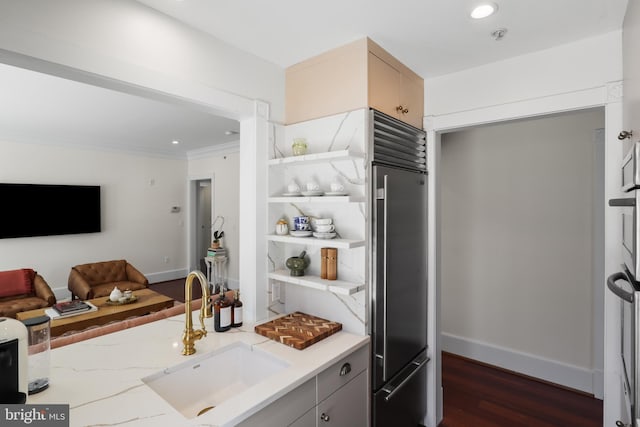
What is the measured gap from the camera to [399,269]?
202 cm

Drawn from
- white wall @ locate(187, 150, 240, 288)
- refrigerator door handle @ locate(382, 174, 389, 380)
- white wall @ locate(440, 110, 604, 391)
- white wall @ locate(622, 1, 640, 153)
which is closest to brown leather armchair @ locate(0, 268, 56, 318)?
white wall @ locate(187, 150, 240, 288)

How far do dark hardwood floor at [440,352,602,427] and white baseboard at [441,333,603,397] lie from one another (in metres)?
0.07

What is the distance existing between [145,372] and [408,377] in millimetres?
1534

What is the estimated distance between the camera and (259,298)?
2.05m

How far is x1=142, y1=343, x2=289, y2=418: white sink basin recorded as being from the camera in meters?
1.46

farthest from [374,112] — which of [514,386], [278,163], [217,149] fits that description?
[217,149]

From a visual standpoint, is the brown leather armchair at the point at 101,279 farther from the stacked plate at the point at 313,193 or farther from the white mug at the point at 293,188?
the stacked plate at the point at 313,193

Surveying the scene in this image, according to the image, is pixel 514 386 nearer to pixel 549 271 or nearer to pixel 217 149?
pixel 549 271

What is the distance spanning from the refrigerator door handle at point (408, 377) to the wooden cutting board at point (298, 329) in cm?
48

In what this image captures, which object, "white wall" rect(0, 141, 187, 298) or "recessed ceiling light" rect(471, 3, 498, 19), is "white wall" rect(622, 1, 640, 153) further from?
"white wall" rect(0, 141, 187, 298)

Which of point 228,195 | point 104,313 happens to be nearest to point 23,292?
point 104,313

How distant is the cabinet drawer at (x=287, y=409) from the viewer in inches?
47.8

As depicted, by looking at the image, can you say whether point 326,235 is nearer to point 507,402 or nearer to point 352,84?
point 352,84

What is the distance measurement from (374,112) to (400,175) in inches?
16.7
